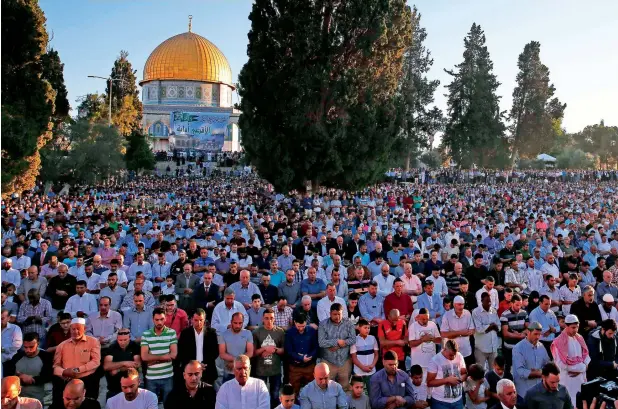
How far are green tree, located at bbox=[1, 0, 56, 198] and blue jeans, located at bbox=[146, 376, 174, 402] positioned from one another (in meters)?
15.1

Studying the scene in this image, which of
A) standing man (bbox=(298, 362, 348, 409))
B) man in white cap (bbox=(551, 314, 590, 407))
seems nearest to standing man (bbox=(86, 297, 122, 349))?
standing man (bbox=(298, 362, 348, 409))

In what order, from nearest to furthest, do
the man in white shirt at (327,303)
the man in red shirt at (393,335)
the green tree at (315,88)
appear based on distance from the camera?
the man in red shirt at (393,335) → the man in white shirt at (327,303) → the green tree at (315,88)

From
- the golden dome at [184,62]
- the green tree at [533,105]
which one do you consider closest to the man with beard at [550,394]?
the green tree at [533,105]

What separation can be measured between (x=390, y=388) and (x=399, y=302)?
6.82 feet

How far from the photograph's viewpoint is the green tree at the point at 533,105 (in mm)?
46500

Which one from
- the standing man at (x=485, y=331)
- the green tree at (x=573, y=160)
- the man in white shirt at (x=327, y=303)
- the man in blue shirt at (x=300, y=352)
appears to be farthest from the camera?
the green tree at (x=573, y=160)

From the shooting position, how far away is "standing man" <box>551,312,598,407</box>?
620 cm

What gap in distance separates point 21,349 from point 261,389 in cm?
276

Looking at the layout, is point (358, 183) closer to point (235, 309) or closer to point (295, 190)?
point (295, 190)

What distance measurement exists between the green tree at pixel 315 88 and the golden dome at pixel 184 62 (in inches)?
1807

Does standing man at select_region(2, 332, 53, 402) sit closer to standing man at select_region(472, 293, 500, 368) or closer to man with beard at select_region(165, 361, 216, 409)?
man with beard at select_region(165, 361, 216, 409)

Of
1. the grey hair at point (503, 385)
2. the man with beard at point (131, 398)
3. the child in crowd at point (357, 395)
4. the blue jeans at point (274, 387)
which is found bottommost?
the blue jeans at point (274, 387)

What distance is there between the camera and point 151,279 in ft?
30.6

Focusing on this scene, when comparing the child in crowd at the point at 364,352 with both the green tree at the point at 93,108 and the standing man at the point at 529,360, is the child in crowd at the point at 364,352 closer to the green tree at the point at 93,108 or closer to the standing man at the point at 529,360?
the standing man at the point at 529,360
